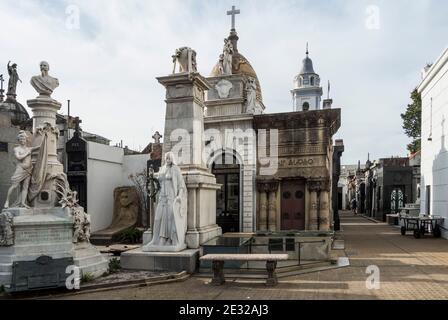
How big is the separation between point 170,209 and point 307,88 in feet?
170

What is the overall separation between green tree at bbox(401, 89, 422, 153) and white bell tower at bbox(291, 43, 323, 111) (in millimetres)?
24515

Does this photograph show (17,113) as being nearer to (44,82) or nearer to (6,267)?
(44,82)

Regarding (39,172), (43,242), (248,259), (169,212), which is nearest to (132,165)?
(169,212)

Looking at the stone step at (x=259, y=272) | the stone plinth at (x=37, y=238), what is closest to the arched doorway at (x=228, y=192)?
the stone step at (x=259, y=272)

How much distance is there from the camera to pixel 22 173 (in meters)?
8.55

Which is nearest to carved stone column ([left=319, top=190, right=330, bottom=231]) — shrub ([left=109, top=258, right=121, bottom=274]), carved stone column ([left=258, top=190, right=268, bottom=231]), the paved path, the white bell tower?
carved stone column ([left=258, top=190, right=268, bottom=231])

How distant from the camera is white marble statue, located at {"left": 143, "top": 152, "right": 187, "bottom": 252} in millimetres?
9398

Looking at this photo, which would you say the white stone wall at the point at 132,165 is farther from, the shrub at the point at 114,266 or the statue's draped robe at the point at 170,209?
the statue's draped robe at the point at 170,209

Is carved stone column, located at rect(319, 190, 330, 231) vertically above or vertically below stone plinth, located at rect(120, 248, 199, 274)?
above

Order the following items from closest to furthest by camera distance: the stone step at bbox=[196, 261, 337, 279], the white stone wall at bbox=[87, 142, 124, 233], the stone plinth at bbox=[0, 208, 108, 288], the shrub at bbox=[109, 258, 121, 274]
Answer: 1. the stone plinth at bbox=[0, 208, 108, 288]
2. the stone step at bbox=[196, 261, 337, 279]
3. the shrub at bbox=[109, 258, 121, 274]
4. the white stone wall at bbox=[87, 142, 124, 233]

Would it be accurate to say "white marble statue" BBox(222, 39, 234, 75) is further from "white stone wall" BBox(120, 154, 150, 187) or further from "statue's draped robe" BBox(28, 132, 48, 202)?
"statue's draped robe" BBox(28, 132, 48, 202)

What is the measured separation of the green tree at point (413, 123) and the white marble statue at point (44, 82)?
30.6 metres

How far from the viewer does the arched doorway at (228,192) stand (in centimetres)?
1697

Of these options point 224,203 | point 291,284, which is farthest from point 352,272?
point 224,203
